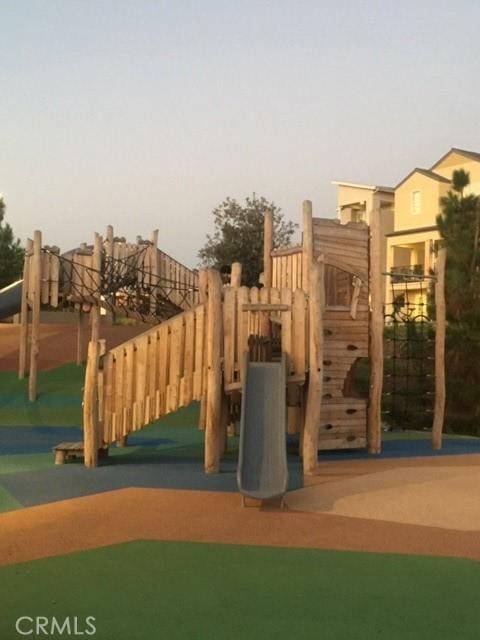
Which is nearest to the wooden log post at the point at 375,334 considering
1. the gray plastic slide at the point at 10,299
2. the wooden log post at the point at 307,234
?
the wooden log post at the point at 307,234

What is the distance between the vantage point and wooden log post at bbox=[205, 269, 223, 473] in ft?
39.6

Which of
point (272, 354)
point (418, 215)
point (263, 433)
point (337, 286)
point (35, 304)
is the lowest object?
point (263, 433)

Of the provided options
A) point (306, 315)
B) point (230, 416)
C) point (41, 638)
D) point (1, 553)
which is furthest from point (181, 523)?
point (230, 416)

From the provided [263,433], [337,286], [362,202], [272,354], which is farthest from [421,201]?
[263,433]

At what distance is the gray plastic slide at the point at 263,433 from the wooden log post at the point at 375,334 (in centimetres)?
348

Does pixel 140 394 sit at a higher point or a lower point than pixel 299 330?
lower

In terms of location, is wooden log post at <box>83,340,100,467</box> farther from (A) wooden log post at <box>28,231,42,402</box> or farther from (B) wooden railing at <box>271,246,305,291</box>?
(A) wooden log post at <box>28,231,42,402</box>

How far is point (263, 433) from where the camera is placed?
1069 cm

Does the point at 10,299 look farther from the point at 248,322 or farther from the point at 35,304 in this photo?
the point at 248,322

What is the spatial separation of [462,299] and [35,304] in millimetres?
10162

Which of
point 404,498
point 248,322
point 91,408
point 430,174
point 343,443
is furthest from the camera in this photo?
point 430,174

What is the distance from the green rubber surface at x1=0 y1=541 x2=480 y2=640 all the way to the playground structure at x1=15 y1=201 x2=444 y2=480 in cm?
285

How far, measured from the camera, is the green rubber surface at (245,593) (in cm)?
551

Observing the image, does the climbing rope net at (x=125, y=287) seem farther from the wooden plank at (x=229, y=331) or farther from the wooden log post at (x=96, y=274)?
the wooden plank at (x=229, y=331)
